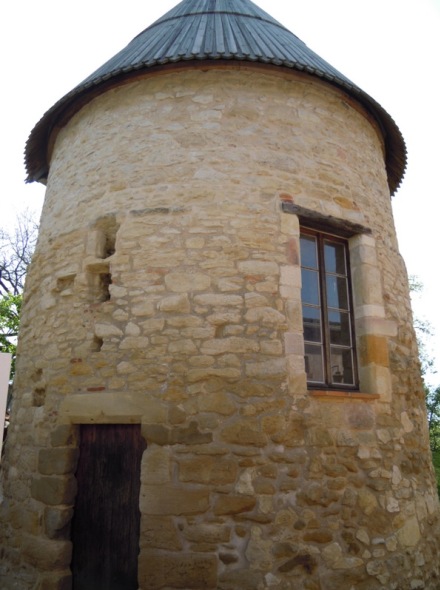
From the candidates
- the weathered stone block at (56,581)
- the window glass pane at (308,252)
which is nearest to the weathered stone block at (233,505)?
the weathered stone block at (56,581)

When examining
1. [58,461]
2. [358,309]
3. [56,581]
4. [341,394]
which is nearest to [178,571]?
[56,581]

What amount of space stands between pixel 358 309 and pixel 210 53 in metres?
3.20

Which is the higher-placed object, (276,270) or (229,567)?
(276,270)

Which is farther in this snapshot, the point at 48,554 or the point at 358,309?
the point at 358,309

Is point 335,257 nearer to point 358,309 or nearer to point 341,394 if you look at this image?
point 358,309

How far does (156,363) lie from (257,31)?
469 cm

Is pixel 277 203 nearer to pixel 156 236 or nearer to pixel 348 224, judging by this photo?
pixel 348 224

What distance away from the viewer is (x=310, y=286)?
5105 millimetres

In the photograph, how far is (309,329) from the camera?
16.1 ft

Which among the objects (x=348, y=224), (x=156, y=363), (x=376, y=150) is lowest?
(x=156, y=363)

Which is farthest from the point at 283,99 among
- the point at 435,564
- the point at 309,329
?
the point at 435,564

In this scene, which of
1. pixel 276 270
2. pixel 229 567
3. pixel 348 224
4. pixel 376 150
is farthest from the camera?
pixel 376 150

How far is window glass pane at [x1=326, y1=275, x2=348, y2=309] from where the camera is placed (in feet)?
17.1

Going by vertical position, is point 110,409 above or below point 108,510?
above
